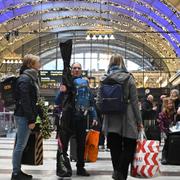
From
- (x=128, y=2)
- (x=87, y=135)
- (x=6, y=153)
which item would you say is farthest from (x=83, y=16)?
(x=87, y=135)

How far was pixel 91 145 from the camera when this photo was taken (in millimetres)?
7785

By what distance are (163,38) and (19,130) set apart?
37547 millimetres

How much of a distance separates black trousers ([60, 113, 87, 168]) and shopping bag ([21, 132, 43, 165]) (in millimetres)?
369

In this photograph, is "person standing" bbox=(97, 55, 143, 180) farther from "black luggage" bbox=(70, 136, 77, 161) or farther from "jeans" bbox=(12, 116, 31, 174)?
"black luggage" bbox=(70, 136, 77, 161)

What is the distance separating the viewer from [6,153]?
450 inches

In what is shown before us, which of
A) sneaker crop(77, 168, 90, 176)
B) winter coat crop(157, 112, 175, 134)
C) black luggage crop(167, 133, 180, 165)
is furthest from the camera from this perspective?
winter coat crop(157, 112, 175, 134)

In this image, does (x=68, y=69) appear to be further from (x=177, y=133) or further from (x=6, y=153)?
(x=6, y=153)

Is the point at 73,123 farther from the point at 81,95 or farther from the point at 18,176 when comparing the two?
the point at 18,176

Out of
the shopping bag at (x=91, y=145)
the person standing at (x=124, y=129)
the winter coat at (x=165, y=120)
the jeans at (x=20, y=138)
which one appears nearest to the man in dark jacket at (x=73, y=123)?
the shopping bag at (x=91, y=145)

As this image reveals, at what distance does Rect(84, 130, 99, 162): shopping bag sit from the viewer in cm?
775

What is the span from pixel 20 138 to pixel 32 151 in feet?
1.41

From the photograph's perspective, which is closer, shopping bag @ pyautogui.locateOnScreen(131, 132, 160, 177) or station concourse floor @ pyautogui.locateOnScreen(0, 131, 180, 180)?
shopping bag @ pyautogui.locateOnScreen(131, 132, 160, 177)

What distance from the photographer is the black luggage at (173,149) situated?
9156mm

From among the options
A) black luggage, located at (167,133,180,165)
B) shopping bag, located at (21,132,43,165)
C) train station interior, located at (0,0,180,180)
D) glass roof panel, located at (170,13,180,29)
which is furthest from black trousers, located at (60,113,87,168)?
glass roof panel, located at (170,13,180,29)
